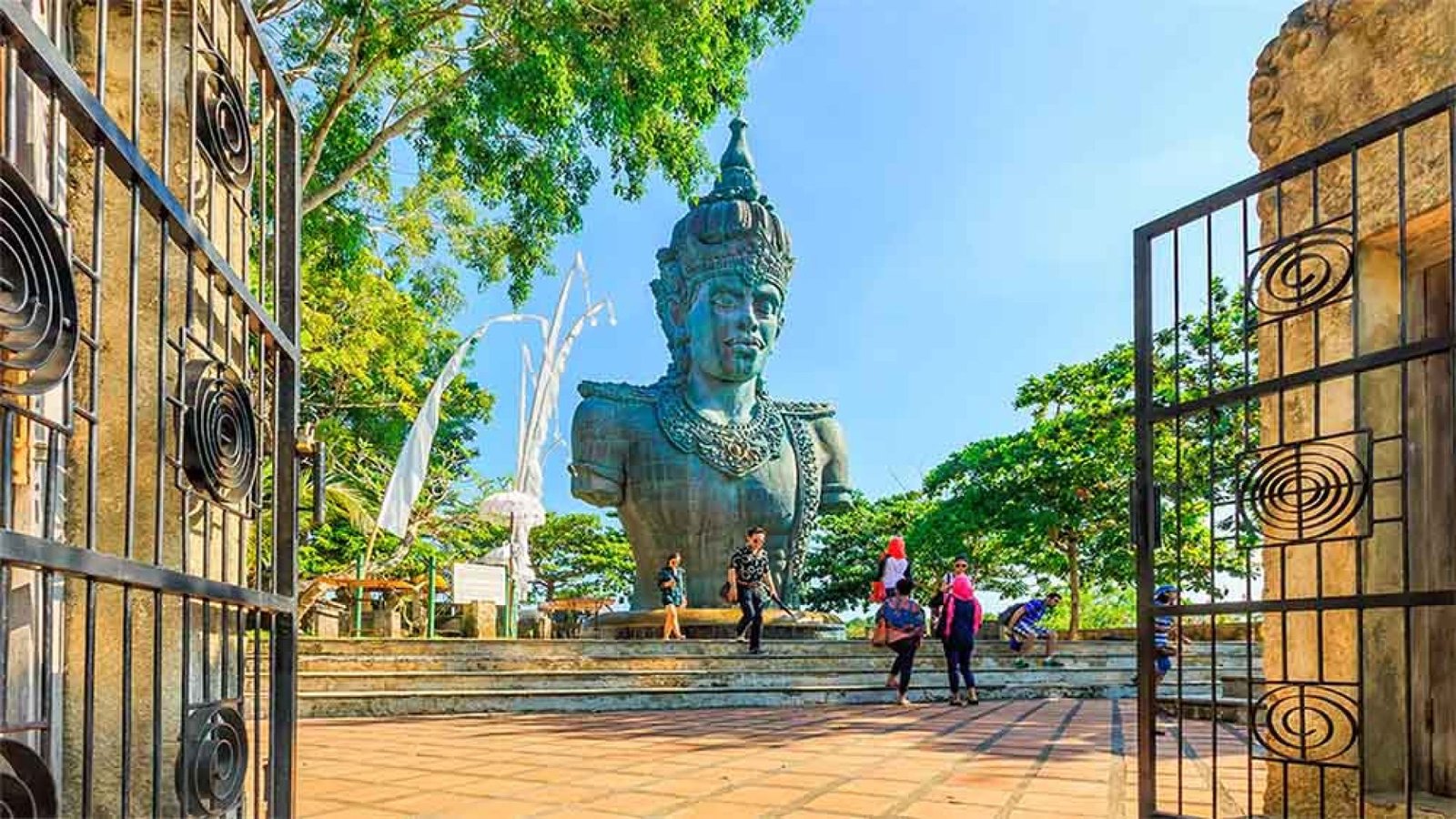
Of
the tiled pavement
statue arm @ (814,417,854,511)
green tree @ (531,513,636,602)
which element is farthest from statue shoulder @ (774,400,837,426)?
green tree @ (531,513,636,602)

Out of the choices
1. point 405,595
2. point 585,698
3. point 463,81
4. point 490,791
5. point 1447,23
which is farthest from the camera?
point 405,595

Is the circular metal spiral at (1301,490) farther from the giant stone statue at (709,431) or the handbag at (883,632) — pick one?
the giant stone statue at (709,431)

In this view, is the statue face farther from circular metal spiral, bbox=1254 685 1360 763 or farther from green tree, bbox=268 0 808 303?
circular metal spiral, bbox=1254 685 1360 763

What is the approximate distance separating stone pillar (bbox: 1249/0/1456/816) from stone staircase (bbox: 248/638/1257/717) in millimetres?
4880

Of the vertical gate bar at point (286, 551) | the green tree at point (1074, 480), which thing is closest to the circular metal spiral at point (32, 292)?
the vertical gate bar at point (286, 551)

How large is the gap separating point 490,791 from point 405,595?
1850cm

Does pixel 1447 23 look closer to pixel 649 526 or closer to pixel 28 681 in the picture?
pixel 28 681

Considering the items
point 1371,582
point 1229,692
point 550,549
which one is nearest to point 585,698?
point 1229,692

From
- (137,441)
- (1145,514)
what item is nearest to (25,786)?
(137,441)

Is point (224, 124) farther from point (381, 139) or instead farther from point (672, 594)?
point (672, 594)

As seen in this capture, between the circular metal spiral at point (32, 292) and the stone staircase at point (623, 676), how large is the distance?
7.71 meters

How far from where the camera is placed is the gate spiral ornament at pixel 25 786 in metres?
1.53

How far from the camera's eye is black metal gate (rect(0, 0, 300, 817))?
161 centimetres

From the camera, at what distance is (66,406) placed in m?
2.32
